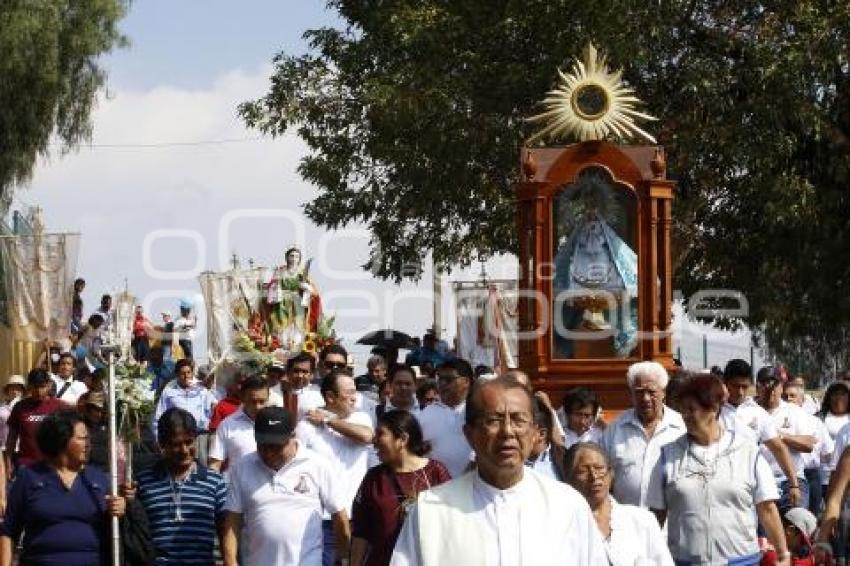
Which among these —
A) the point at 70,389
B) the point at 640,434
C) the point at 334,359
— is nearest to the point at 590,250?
the point at 334,359

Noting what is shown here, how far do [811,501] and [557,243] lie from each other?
11.4ft

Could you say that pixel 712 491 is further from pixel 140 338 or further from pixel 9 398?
pixel 140 338

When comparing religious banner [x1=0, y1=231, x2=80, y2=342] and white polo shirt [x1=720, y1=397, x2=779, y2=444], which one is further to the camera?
religious banner [x1=0, y1=231, x2=80, y2=342]

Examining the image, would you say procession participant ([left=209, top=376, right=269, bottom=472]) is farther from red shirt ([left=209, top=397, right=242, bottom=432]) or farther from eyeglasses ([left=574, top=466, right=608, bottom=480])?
eyeglasses ([left=574, top=466, right=608, bottom=480])

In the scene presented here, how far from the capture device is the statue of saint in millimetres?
22630

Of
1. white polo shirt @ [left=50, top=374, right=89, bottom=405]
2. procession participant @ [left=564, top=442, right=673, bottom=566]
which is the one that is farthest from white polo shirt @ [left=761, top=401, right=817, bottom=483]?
procession participant @ [left=564, top=442, right=673, bottom=566]

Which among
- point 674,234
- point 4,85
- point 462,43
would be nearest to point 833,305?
point 674,234

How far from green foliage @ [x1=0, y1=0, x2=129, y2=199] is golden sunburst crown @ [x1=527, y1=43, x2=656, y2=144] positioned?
57.1 feet

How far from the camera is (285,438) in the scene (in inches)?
385

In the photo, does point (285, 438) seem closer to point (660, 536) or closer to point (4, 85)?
point (660, 536)

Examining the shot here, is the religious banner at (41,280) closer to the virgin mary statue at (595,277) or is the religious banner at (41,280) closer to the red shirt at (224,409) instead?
the virgin mary statue at (595,277)

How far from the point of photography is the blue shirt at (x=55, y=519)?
9180mm

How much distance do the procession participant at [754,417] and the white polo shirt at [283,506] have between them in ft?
14.6

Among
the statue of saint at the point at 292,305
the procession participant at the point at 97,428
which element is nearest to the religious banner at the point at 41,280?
the statue of saint at the point at 292,305
